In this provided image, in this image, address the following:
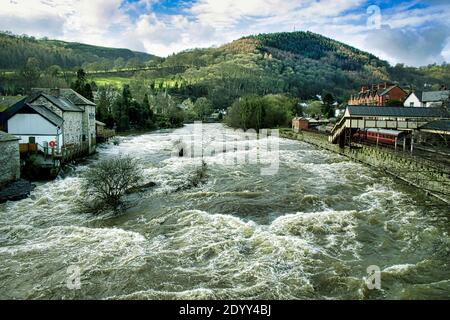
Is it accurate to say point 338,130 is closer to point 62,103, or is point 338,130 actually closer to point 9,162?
point 62,103

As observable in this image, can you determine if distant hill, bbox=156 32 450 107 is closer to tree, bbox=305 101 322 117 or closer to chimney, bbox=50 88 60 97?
tree, bbox=305 101 322 117

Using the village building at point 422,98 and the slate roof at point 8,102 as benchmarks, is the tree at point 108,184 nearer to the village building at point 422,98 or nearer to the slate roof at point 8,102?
the slate roof at point 8,102

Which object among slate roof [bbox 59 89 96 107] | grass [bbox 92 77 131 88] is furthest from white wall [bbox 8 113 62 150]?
grass [bbox 92 77 131 88]

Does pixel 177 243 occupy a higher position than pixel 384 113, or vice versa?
pixel 384 113

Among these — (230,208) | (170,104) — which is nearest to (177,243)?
(230,208)

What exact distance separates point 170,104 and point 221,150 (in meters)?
57.6

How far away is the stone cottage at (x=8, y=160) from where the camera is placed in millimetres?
20625

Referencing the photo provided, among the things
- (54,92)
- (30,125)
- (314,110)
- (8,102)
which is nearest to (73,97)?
(54,92)

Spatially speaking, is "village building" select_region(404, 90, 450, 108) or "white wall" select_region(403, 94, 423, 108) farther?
"white wall" select_region(403, 94, 423, 108)

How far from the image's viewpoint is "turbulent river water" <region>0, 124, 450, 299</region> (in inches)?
393

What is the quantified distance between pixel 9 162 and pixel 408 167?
2593cm

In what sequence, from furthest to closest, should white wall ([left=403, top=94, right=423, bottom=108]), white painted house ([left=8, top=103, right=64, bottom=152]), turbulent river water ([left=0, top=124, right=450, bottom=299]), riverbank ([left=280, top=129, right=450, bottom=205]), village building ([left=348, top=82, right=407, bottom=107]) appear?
village building ([left=348, top=82, right=407, bottom=107]) → white wall ([left=403, top=94, right=423, bottom=108]) → white painted house ([left=8, top=103, right=64, bottom=152]) → riverbank ([left=280, top=129, right=450, bottom=205]) → turbulent river water ([left=0, top=124, right=450, bottom=299])
